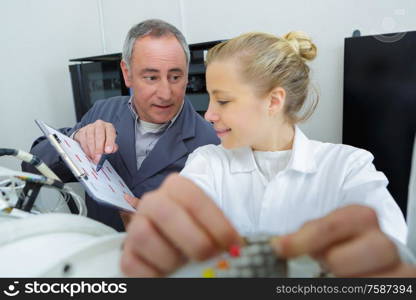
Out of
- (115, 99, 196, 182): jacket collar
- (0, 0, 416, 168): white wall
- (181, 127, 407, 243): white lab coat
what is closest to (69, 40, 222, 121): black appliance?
(0, 0, 416, 168): white wall

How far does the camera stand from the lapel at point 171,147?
657 mm

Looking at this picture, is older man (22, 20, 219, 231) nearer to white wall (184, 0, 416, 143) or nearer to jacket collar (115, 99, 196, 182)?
jacket collar (115, 99, 196, 182)

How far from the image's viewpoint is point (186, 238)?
8.3 inches

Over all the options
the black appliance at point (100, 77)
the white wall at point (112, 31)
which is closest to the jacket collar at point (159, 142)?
the black appliance at point (100, 77)

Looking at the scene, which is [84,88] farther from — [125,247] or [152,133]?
[125,247]

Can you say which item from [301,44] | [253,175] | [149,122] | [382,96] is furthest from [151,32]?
[382,96]

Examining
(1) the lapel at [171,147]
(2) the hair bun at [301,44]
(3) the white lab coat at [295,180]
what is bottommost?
(1) the lapel at [171,147]

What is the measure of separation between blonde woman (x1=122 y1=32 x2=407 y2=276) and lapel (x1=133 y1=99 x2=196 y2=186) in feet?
0.32

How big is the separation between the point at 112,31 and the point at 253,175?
6.14 feet

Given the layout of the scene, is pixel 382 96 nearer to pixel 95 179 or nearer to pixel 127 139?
pixel 127 139

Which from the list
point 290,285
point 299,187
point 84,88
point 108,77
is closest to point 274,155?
point 299,187

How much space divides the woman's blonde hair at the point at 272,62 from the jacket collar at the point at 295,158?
53 mm

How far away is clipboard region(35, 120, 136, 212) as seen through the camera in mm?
517

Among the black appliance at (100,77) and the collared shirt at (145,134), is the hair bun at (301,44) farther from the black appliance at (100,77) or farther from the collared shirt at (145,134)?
the black appliance at (100,77)
